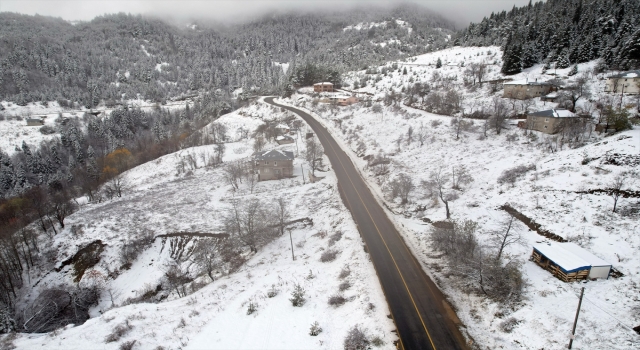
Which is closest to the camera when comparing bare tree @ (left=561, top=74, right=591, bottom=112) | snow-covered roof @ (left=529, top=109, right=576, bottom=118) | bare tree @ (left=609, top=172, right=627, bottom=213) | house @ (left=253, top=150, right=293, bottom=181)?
bare tree @ (left=609, top=172, right=627, bottom=213)

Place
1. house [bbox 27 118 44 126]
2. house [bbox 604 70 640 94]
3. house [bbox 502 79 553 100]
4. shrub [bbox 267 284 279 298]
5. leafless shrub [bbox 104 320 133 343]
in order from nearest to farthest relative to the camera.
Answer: leafless shrub [bbox 104 320 133 343], shrub [bbox 267 284 279 298], house [bbox 604 70 640 94], house [bbox 502 79 553 100], house [bbox 27 118 44 126]

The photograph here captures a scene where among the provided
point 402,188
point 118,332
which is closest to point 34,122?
point 118,332

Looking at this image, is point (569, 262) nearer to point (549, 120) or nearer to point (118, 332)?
point (118, 332)

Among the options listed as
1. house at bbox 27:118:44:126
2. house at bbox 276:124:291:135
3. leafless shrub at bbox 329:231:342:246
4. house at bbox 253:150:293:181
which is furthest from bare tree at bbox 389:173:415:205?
house at bbox 27:118:44:126

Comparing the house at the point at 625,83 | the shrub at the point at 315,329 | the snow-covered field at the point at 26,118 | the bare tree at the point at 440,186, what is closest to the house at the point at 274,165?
the bare tree at the point at 440,186

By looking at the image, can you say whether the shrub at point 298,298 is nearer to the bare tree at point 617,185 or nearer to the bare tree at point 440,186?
the bare tree at point 440,186

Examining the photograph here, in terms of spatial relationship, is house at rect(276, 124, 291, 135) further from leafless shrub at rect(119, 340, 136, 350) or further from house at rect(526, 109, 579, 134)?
leafless shrub at rect(119, 340, 136, 350)
